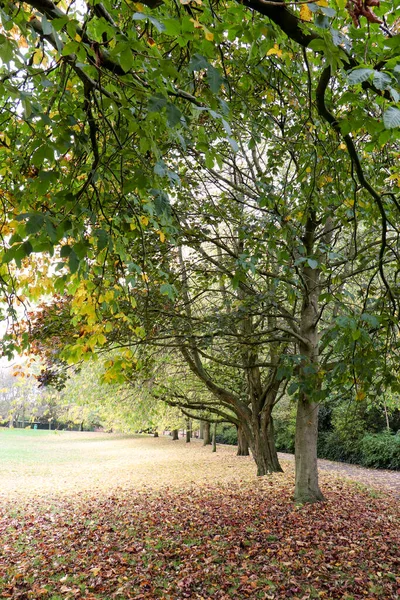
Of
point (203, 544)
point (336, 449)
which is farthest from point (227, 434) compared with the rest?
point (203, 544)

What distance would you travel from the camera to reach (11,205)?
4.66 meters

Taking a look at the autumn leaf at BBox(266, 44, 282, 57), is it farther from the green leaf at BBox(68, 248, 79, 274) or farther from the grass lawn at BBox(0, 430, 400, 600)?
the grass lawn at BBox(0, 430, 400, 600)

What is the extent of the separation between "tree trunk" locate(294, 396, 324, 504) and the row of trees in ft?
0.10

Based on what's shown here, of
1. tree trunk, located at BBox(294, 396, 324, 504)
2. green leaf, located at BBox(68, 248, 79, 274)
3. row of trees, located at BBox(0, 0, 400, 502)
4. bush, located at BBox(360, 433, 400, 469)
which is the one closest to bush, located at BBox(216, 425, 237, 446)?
bush, located at BBox(360, 433, 400, 469)

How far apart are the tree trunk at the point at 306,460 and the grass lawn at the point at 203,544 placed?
339mm

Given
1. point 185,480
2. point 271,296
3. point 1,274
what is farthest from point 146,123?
point 185,480

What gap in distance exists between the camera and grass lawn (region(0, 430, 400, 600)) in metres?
5.26

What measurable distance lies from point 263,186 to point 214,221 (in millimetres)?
2280

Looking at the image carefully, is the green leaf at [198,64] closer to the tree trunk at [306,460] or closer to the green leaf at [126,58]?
the green leaf at [126,58]

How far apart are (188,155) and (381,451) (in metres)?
17.6

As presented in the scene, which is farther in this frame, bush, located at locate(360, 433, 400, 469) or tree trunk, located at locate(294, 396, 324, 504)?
bush, located at locate(360, 433, 400, 469)

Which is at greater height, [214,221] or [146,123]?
[214,221]

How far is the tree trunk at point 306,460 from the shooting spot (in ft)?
30.1

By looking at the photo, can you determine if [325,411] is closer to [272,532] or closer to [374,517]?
[374,517]
